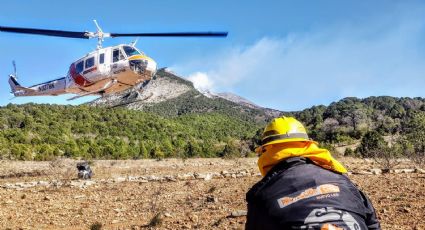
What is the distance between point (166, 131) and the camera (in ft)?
201

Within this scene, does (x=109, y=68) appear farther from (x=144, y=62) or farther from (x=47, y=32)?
(x=47, y=32)

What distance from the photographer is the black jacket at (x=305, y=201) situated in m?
2.15

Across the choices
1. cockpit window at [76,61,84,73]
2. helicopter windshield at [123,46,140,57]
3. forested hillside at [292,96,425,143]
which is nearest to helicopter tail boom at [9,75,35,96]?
cockpit window at [76,61,84,73]

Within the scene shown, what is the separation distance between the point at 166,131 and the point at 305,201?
195 ft

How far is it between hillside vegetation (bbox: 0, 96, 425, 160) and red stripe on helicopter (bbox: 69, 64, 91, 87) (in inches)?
389

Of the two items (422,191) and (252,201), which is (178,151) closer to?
(422,191)

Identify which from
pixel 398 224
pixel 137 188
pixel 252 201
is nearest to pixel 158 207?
pixel 137 188

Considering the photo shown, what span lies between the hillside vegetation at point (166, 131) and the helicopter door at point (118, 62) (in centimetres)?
1121

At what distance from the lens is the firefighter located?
2152 millimetres

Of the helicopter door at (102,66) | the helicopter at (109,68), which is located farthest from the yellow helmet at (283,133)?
the helicopter door at (102,66)

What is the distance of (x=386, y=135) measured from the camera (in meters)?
37.8

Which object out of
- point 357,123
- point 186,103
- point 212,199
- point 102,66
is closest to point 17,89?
point 102,66

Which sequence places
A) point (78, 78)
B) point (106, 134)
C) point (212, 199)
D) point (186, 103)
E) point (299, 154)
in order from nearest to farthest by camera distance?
point (299, 154) → point (212, 199) → point (78, 78) → point (106, 134) → point (186, 103)

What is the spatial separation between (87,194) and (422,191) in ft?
31.2
